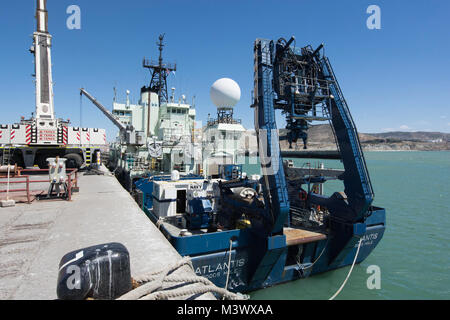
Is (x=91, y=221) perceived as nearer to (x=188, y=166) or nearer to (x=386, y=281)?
(x=386, y=281)

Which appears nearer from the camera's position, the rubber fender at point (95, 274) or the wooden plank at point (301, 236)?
the rubber fender at point (95, 274)

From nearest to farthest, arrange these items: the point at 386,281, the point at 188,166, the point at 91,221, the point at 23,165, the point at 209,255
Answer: the point at 91,221, the point at 209,255, the point at 386,281, the point at 23,165, the point at 188,166

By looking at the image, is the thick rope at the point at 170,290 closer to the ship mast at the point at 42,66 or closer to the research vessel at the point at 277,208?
the research vessel at the point at 277,208

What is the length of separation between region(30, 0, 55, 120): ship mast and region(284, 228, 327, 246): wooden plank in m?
18.1

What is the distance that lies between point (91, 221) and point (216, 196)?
6.99m

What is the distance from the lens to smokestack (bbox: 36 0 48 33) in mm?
17859

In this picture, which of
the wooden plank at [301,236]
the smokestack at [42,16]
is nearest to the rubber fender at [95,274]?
the wooden plank at [301,236]

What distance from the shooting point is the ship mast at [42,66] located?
17578mm

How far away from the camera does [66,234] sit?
19.9 feet

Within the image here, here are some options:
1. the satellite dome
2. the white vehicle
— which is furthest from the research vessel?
the satellite dome
